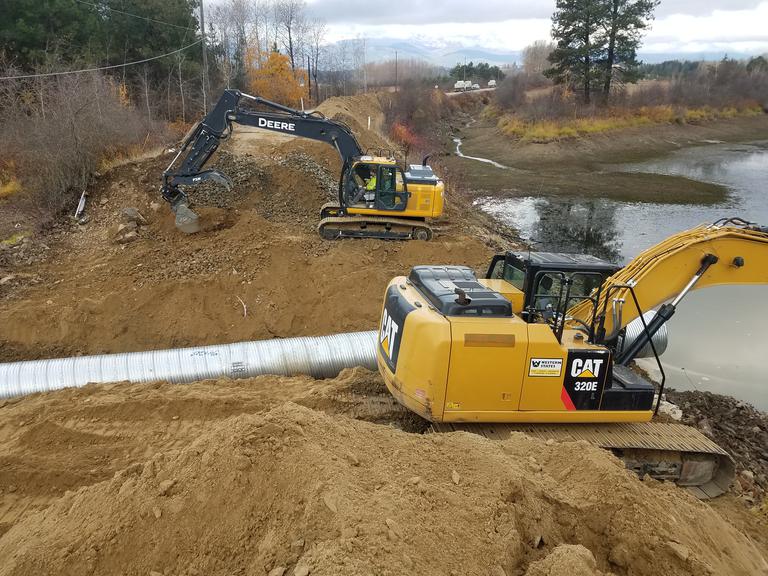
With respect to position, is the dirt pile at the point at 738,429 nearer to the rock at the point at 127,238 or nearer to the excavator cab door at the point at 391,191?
the excavator cab door at the point at 391,191

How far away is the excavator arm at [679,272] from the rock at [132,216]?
1099cm

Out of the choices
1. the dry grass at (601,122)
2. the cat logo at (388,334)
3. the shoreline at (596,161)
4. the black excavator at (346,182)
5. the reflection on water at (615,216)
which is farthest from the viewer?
the dry grass at (601,122)

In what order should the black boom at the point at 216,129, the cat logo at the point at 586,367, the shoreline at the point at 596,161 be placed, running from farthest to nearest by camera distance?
1. the shoreline at the point at 596,161
2. the black boom at the point at 216,129
3. the cat logo at the point at 586,367

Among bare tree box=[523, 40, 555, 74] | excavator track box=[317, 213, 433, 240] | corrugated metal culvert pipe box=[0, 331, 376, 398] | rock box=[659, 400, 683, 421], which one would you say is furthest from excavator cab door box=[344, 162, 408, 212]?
bare tree box=[523, 40, 555, 74]

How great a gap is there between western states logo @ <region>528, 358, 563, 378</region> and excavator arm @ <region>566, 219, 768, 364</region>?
2.55ft

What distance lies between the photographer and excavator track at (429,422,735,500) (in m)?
6.33

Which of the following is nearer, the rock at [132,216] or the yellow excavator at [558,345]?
the yellow excavator at [558,345]

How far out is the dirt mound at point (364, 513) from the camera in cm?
389

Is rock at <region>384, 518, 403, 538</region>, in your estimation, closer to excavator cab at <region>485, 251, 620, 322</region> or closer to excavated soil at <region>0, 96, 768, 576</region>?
excavated soil at <region>0, 96, 768, 576</region>

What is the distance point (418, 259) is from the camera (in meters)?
13.5

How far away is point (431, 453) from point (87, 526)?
2.85m

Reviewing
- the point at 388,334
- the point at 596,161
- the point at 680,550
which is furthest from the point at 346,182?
the point at 596,161

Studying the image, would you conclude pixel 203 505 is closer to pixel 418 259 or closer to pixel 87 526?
pixel 87 526

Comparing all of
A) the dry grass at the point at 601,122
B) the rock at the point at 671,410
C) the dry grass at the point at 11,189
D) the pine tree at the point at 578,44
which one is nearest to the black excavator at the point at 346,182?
the dry grass at the point at 11,189
